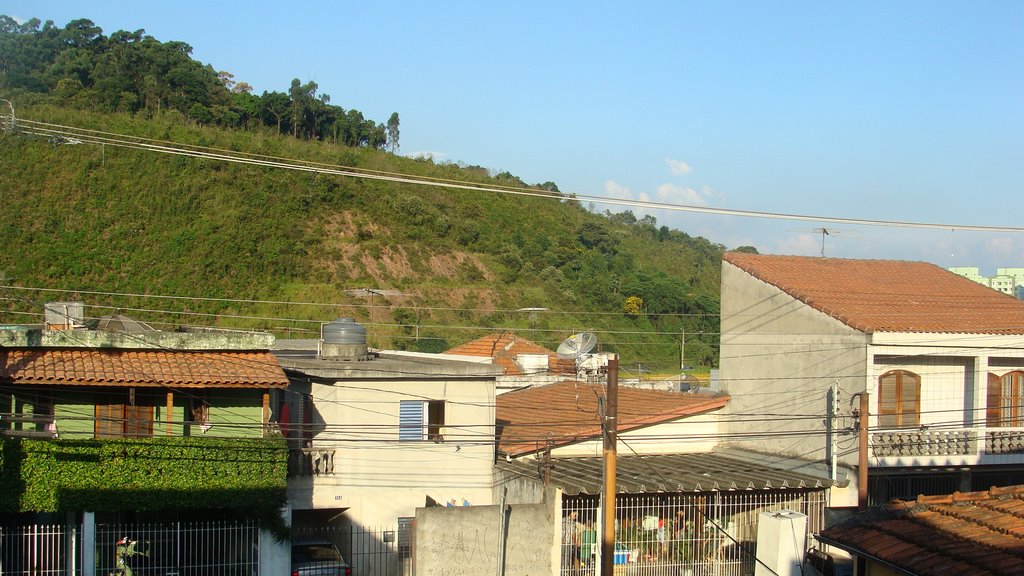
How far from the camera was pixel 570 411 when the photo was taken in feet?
84.8

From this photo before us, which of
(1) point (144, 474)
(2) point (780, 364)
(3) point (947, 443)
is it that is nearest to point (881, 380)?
(3) point (947, 443)

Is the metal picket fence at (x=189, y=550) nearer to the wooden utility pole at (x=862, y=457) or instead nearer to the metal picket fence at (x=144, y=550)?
the metal picket fence at (x=144, y=550)

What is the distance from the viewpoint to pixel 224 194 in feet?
207

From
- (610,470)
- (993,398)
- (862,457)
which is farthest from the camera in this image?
(993,398)

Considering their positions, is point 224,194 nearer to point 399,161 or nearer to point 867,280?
point 399,161

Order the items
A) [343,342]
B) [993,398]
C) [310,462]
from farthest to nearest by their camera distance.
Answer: [343,342], [993,398], [310,462]

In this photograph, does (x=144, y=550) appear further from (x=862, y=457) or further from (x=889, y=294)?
(x=889, y=294)

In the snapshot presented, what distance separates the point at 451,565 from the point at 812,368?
10227mm

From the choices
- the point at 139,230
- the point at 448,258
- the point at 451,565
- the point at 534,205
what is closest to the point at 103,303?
the point at 139,230

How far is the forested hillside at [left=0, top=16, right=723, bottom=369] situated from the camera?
2045 inches

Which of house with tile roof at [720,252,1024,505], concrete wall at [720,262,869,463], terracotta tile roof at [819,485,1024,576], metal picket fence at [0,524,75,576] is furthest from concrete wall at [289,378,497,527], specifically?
terracotta tile roof at [819,485,1024,576]

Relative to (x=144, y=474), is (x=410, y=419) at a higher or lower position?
higher

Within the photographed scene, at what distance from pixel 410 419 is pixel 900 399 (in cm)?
1166

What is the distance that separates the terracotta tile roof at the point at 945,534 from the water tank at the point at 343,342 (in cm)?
1385
